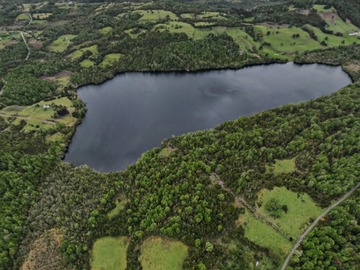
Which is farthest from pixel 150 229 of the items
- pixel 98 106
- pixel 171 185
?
pixel 98 106

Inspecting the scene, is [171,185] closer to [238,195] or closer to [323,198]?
[238,195]

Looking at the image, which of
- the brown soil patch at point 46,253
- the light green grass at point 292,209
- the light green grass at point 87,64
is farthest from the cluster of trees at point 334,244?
the light green grass at point 87,64

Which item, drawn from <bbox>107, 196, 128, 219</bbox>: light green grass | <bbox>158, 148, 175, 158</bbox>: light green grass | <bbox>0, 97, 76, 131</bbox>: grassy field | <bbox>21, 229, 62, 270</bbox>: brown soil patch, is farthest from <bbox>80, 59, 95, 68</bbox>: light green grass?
<bbox>21, 229, 62, 270</bbox>: brown soil patch

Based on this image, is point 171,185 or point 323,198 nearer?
point 323,198

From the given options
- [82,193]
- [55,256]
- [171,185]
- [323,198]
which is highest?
[323,198]

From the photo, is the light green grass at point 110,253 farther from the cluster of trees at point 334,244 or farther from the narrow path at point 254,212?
the cluster of trees at point 334,244

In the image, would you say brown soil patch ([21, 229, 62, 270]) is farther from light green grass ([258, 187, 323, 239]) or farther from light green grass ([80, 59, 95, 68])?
light green grass ([80, 59, 95, 68])

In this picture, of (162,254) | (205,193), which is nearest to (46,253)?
(162,254)

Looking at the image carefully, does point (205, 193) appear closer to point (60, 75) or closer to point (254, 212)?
point (254, 212)
